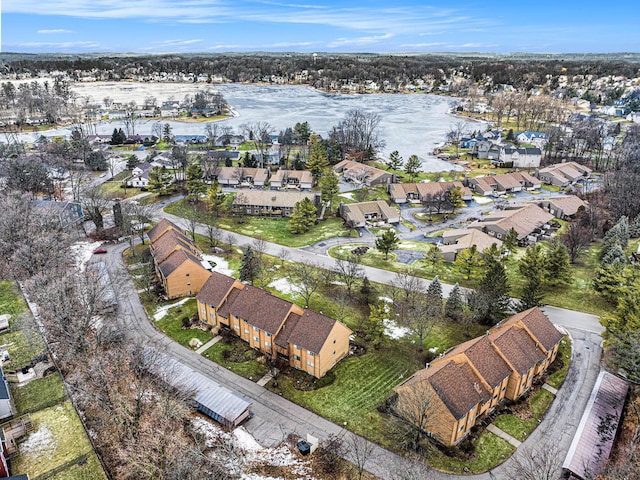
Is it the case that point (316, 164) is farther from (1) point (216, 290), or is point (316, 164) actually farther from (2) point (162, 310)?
(1) point (216, 290)

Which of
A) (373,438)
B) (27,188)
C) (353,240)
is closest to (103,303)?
(373,438)

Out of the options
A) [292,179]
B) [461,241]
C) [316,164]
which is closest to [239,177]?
[292,179]

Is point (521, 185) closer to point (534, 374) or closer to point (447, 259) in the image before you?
point (447, 259)

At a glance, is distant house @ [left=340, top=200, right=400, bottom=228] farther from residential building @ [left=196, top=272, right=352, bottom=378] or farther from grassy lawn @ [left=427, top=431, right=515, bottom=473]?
grassy lawn @ [left=427, top=431, right=515, bottom=473]

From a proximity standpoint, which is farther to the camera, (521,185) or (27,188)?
(521,185)

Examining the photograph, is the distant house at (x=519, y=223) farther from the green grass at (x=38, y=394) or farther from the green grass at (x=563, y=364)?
the green grass at (x=38, y=394)
